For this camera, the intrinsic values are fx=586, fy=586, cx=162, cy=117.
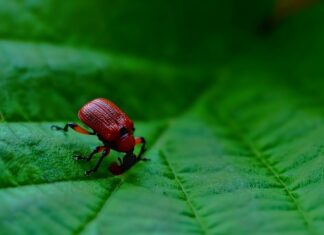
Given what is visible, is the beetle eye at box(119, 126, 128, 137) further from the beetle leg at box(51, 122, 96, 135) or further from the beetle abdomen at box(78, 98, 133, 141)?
the beetle leg at box(51, 122, 96, 135)

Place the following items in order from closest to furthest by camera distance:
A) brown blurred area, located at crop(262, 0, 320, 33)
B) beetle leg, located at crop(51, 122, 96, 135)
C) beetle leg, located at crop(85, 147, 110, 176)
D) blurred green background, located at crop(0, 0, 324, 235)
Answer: blurred green background, located at crop(0, 0, 324, 235), beetle leg, located at crop(85, 147, 110, 176), beetle leg, located at crop(51, 122, 96, 135), brown blurred area, located at crop(262, 0, 320, 33)

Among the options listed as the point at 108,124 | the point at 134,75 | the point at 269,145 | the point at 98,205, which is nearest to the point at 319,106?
the point at 269,145

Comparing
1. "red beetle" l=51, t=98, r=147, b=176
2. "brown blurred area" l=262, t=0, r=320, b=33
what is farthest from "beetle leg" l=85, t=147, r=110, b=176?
"brown blurred area" l=262, t=0, r=320, b=33

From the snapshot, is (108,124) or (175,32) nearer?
(108,124)

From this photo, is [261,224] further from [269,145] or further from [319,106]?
[319,106]

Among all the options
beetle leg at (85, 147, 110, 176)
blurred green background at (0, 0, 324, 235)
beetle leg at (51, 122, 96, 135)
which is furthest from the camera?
beetle leg at (51, 122, 96, 135)

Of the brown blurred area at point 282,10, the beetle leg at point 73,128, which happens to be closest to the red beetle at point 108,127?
the beetle leg at point 73,128
